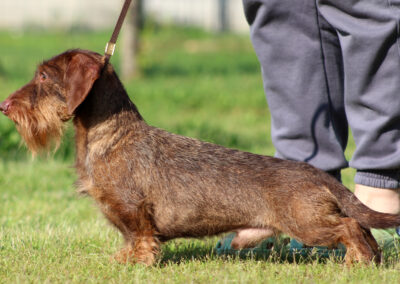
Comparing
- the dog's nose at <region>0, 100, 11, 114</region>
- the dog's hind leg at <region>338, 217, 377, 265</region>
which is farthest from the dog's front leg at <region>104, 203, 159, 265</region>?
the dog's hind leg at <region>338, 217, 377, 265</region>

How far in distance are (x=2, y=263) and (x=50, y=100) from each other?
3.54 ft

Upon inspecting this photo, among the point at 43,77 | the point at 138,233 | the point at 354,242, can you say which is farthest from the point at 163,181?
the point at 354,242

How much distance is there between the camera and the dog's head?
4055 mm

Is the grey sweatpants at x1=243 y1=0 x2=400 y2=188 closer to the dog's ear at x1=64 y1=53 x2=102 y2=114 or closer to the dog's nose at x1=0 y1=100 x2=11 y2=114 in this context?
the dog's ear at x1=64 y1=53 x2=102 y2=114

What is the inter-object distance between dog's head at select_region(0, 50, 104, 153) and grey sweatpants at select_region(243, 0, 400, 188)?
134cm

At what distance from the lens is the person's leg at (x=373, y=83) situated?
403cm

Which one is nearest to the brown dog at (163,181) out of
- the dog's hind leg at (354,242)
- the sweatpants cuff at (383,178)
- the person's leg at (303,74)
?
the dog's hind leg at (354,242)

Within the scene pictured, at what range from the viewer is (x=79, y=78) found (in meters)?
3.95

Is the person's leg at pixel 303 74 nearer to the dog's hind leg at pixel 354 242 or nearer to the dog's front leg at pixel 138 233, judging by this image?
the dog's hind leg at pixel 354 242

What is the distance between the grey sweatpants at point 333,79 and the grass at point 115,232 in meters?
0.79

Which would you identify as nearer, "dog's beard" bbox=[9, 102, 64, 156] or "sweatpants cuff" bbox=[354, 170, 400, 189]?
"dog's beard" bbox=[9, 102, 64, 156]

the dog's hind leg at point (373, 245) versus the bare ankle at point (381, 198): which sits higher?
the bare ankle at point (381, 198)

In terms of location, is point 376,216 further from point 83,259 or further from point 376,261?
point 83,259

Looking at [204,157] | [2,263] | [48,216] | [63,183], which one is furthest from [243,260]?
[63,183]
